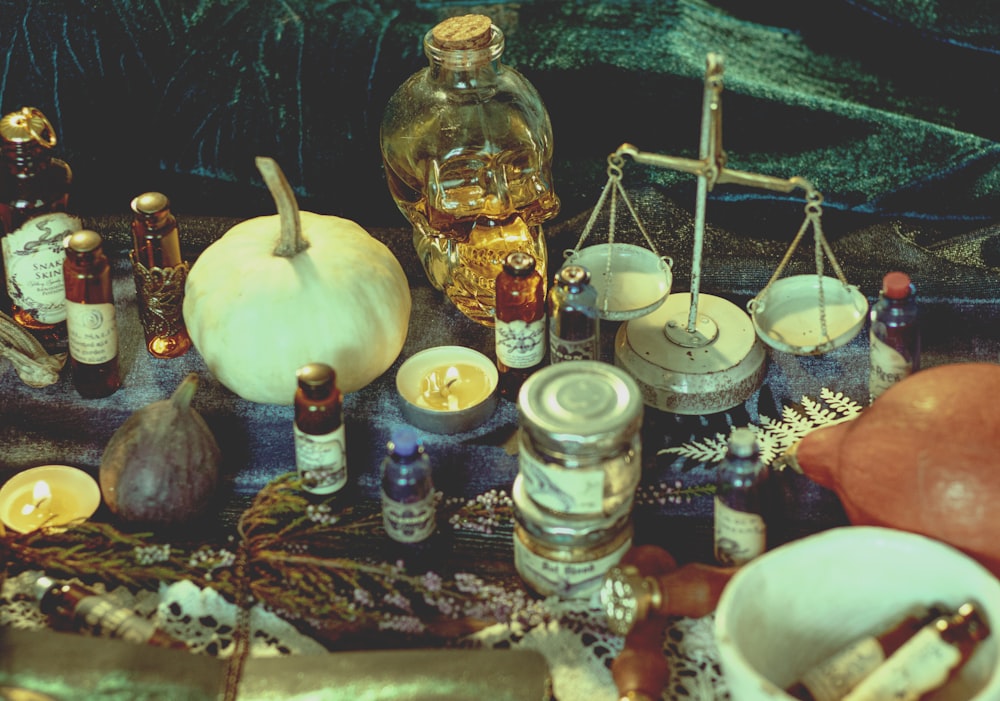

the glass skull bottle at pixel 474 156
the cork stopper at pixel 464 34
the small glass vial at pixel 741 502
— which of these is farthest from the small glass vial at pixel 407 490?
the cork stopper at pixel 464 34

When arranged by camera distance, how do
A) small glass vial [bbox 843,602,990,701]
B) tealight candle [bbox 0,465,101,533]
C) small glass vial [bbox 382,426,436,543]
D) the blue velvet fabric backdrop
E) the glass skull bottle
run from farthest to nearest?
the blue velvet fabric backdrop
the glass skull bottle
tealight candle [bbox 0,465,101,533]
small glass vial [bbox 382,426,436,543]
small glass vial [bbox 843,602,990,701]

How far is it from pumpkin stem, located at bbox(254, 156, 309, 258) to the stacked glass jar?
0.39 metres

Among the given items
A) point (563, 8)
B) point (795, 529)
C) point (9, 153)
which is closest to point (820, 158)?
point (563, 8)

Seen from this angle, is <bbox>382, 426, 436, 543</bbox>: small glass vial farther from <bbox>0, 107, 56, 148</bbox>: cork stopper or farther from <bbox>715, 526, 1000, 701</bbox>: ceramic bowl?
<bbox>0, 107, 56, 148</bbox>: cork stopper

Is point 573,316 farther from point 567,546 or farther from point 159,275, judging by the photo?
point 159,275

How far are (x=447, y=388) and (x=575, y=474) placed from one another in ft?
1.22

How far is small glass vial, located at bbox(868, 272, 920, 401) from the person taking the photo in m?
1.39

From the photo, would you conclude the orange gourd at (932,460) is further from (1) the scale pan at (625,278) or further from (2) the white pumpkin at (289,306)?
(2) the white pumpkin at (289,306)

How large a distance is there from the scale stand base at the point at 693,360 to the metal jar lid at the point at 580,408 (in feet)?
0.86

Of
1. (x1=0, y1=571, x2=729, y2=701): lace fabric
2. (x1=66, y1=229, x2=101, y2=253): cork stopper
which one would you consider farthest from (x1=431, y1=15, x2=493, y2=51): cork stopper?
(x1=0, y1=571, x2=729, y2=701): lace fabric

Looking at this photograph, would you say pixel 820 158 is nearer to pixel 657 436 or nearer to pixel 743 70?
pixel 743 70

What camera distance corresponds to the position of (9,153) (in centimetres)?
153

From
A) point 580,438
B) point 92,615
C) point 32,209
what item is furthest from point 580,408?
point 32,209

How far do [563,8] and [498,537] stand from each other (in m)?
0.97
